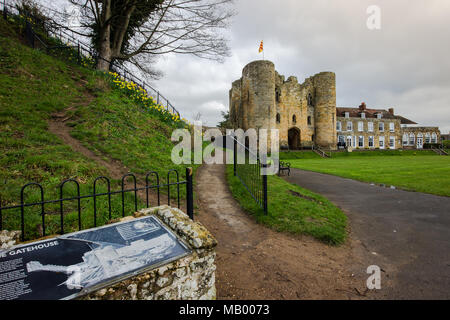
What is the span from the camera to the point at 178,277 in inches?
79.8

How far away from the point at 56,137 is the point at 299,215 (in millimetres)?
7497

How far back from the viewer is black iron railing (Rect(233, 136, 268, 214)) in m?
5.18

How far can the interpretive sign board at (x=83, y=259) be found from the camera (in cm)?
156

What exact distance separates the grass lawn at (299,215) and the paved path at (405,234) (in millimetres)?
487

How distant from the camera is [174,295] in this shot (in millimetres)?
2006

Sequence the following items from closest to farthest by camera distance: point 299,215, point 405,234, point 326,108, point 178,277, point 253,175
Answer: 1. point 178,277
2. point 405,234
3. point 299,215
4. point 253,175
5. point 326,108

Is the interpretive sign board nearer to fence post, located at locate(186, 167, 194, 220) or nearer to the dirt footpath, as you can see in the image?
fence post, located at locate(186, 167, 194, 220)

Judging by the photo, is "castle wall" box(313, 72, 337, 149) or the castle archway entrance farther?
the castle archway entrance

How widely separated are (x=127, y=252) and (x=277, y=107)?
38.1 meters

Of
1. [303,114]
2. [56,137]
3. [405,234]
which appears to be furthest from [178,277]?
[303,114]

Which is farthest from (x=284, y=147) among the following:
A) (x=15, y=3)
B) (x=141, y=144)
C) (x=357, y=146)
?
(x=15, y=3)

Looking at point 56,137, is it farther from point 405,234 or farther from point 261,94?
point 261,94

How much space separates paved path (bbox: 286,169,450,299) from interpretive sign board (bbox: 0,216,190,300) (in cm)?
297

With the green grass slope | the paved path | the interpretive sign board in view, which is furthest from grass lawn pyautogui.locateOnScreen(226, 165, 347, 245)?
the interpretive sign board
